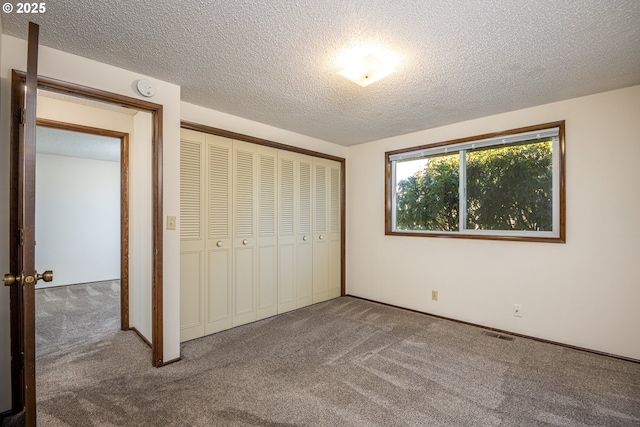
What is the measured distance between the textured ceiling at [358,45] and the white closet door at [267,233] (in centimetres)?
85

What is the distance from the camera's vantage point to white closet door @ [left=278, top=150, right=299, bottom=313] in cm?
362

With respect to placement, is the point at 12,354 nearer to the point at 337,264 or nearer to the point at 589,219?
the point at 337,264

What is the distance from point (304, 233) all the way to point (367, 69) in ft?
7.68

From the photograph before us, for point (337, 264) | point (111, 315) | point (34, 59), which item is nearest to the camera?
point (34, 59)

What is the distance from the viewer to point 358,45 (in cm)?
184

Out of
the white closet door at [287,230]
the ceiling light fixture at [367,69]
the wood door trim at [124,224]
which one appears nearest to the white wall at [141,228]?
the wood door trim at [124,224]

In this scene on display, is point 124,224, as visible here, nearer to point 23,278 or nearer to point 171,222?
point 171,222

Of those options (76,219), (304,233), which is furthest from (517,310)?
(76,219)

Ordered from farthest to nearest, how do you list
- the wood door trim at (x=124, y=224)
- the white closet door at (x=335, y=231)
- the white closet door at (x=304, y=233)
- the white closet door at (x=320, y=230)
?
the white closet door at (x=335, y=231), the white closet door at (x=320, y=230), the white closet door at (x=304, y=233), the wood door trim at (x=124, y=224)

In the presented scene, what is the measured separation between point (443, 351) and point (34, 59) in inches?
131

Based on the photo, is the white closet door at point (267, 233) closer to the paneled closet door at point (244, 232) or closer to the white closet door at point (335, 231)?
A: the paneled closet door at point (244, 232)

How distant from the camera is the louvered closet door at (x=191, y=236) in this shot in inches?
109

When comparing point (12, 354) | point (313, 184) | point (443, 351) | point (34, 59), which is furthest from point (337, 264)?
point (34, 59)

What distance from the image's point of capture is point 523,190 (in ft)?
9.80
